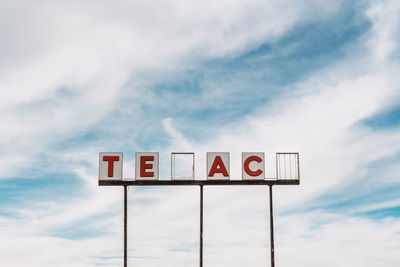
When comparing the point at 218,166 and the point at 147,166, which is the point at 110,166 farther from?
the point at 218,166

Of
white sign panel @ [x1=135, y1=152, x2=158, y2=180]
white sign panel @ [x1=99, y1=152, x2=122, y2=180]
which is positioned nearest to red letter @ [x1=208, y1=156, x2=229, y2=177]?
white sign panel @ [x1=135, y1=152, x2=158, y2=180]

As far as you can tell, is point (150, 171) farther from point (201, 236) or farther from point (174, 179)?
point (201, 236)

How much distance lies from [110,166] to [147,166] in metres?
2.87

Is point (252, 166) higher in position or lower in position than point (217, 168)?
higher

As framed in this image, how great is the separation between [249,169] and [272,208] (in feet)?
11.5

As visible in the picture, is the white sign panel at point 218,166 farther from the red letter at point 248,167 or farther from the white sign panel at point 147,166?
the white sign panel at point 147,166

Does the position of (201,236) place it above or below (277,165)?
below

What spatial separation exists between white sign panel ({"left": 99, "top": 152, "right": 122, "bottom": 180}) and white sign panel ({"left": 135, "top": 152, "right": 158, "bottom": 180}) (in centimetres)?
149

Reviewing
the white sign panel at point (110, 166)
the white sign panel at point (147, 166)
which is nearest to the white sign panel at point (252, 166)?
the white sign panel at point (147, 166)

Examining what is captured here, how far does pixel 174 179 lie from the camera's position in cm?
4050

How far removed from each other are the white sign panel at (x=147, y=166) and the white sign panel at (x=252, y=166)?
684 cm

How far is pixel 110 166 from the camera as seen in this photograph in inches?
1598

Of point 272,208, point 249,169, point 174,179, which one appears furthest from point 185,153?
point 272,208

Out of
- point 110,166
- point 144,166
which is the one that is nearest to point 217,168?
point 144,166
